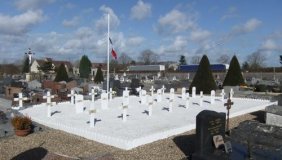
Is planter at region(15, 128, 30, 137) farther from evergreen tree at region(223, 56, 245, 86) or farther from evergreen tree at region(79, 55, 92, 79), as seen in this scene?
evergreen tree at region(79, 55, 92, 79)

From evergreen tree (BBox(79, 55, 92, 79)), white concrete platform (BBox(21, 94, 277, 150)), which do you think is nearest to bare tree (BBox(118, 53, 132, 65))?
evergreen tree (BBox(79, 55, 92, 79))

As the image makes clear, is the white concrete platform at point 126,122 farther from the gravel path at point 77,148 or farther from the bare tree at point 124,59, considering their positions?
the bare tree at point 124,59

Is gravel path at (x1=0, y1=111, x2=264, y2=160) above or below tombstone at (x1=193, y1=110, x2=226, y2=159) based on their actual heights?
below

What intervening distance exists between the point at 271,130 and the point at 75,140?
5838 mm

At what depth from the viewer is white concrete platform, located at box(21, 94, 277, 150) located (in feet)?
32.7

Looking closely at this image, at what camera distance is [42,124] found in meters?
12.5

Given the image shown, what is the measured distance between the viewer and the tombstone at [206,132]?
788 cm

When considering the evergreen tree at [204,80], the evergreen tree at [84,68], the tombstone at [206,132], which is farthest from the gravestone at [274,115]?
A: the evergreen tree at [84,68]

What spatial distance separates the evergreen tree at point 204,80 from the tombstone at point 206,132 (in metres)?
17.0

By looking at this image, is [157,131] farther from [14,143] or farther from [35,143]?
[14,143]

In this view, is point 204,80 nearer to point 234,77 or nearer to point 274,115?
point 234,77

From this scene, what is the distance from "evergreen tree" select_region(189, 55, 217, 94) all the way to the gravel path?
1430 centimetres

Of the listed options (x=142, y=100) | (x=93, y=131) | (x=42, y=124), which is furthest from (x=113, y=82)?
(x=93, y=131)

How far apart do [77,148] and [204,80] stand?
17.4 m
